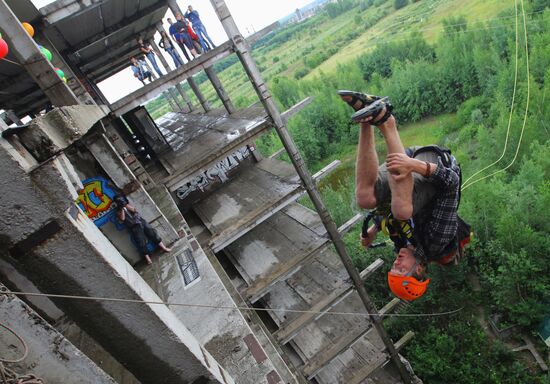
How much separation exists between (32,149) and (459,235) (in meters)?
4.38

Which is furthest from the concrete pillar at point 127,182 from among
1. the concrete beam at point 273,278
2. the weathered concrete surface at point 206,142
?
the concrete beam at point 273,278

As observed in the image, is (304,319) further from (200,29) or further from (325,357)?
(200,29)

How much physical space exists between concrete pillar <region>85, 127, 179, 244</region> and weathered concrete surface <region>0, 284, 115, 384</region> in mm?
3967

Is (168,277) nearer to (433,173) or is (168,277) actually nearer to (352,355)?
(433,173)

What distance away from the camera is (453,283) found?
12.0 meters

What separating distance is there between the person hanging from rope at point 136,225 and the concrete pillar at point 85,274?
9.68 ft

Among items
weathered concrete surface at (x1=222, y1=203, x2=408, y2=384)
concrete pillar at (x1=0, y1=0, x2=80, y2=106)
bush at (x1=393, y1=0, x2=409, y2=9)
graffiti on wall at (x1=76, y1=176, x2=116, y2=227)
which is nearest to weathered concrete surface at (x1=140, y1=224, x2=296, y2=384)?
graffiti on wall at (x1=76, y1=176, x2=116, y2=227)

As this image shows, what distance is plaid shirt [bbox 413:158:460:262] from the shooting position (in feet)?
11.0

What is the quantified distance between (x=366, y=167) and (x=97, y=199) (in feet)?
15.0

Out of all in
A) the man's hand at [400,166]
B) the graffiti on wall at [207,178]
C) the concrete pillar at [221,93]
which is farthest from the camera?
the concrete pillar at [221,93]

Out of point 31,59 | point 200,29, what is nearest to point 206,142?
point 200,29

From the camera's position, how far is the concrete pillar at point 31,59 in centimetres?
426

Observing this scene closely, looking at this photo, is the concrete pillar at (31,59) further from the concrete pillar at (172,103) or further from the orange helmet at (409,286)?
the concrete pillar at (172,103)

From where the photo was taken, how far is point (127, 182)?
19.7ft
